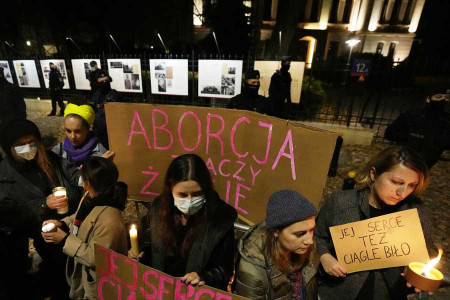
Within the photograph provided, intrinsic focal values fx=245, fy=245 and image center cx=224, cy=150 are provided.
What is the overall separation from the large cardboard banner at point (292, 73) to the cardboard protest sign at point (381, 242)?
5998 mm

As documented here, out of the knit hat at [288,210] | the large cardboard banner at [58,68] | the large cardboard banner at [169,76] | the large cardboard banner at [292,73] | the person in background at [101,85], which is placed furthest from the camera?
the large cardboard banner at [58,68]

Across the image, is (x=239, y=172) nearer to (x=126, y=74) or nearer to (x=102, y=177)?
(x=102, y=177)

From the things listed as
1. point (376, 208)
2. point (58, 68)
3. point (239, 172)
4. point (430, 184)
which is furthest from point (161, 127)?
point (58, 68)

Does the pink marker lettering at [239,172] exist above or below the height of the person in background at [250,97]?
below

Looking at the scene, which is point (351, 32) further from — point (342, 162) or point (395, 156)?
point (395, 156)

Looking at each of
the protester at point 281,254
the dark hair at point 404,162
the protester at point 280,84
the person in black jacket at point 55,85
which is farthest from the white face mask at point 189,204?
the person in black jacket at point 55,85

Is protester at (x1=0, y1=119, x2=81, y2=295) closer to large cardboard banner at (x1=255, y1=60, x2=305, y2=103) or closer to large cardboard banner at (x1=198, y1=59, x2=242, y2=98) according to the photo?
large cardboard banner at (x1=198, y1=59, x2=242, y2=98)

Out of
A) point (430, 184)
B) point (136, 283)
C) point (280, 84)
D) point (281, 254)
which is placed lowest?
point (430, 184)

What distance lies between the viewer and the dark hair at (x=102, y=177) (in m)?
1.96

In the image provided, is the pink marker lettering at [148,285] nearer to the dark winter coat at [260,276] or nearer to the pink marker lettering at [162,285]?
the pink marker lettering at [162,285]

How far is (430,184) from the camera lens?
18.8 feet

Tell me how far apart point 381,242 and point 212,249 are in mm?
1182

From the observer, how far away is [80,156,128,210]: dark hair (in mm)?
1965

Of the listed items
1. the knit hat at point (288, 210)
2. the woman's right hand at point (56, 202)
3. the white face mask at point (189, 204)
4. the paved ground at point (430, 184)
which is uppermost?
the knit hat at point (288, 210)
